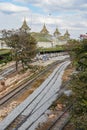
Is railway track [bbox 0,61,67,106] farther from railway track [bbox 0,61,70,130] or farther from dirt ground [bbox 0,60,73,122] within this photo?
railway track [bbox 0,61,70,130]

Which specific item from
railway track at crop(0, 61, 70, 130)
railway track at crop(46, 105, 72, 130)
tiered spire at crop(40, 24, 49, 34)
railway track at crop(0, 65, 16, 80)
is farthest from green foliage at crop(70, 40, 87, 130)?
tiered spire at crop(40, 24, 49, 34)

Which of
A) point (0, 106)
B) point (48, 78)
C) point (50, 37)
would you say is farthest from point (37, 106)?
point (50, 37)

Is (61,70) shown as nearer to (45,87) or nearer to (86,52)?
(45,87)

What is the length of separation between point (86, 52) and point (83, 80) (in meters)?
3.26

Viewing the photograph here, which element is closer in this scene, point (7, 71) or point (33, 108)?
point (33, 108)

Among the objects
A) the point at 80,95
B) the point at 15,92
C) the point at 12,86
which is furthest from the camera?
the point at 12,86

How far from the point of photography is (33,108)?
39094 mm

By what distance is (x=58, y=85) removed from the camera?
176ft

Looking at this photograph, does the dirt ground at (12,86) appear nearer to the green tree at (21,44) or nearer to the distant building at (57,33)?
the green tree at (21,44)

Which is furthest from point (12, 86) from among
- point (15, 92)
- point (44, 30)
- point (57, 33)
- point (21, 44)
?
point (57, 33)

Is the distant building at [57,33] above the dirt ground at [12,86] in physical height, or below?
above

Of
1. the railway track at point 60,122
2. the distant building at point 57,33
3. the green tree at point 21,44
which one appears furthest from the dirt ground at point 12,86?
the distant building at point 57,33

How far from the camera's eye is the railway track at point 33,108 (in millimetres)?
33125

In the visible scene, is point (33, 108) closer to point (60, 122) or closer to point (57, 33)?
point (60, 122)
